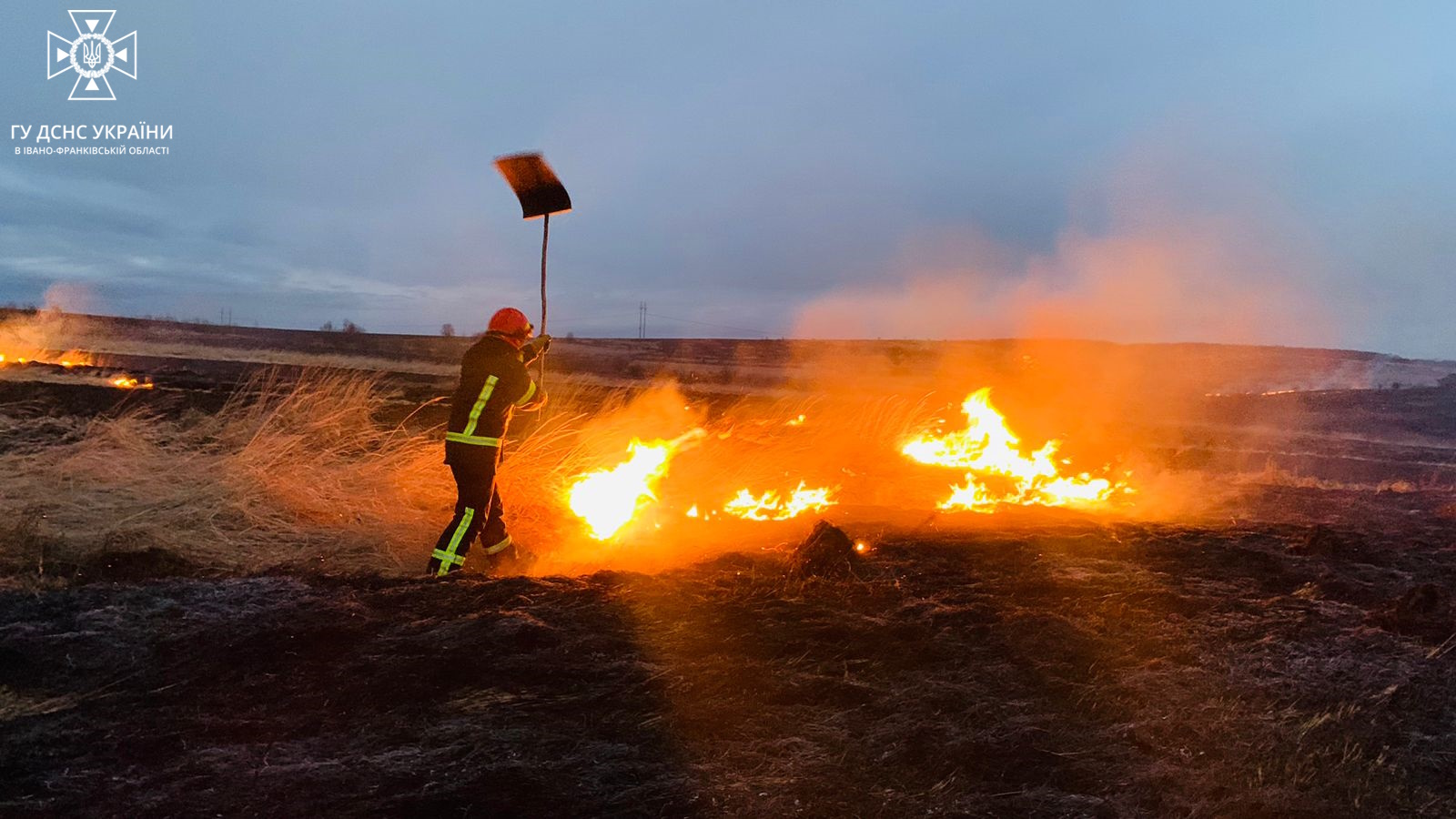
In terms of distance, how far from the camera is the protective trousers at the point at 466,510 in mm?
5840

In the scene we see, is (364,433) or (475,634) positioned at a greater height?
(364,433)

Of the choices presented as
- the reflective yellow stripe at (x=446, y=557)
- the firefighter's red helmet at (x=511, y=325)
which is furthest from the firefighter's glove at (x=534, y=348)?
the reflective yellow stripe at (x=446, y=557)

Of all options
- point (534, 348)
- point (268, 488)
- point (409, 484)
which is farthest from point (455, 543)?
point (268, 488)

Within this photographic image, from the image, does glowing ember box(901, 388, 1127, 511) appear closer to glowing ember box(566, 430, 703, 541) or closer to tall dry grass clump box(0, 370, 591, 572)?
glowing ember box(566, 430, 703, 541)

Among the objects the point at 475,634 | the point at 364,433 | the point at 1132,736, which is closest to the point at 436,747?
the point at 475,634

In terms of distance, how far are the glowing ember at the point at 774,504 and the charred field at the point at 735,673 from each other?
0.72 metres

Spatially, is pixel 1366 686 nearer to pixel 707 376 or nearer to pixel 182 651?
pixel 182 651

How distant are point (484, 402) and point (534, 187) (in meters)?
2.49

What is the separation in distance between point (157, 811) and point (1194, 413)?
25.8m

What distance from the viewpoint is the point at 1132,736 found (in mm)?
3211

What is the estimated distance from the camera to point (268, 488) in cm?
741

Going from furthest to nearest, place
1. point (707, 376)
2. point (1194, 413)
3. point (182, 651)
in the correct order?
point (707, 376), point (1194, 413), point (182, 651)

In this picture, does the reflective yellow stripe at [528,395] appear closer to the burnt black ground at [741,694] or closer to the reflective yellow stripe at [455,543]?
the reflective yellow stripe at [455,543]

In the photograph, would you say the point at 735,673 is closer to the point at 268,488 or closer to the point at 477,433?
the point at 477,433
